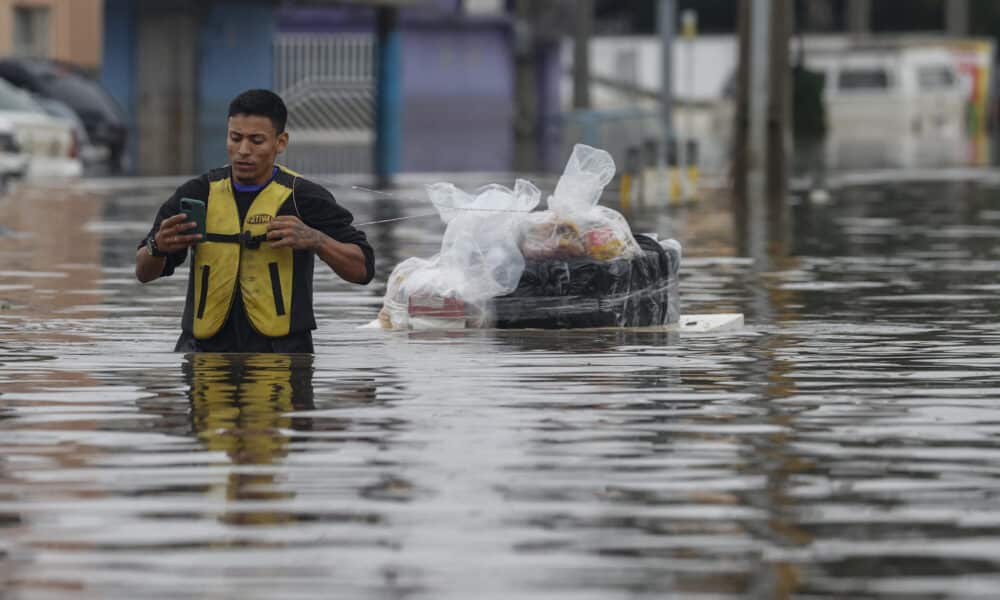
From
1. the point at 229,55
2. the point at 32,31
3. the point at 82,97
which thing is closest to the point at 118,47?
the point at 229,55

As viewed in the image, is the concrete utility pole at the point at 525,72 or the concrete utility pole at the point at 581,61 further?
the concrete utility pole at the point at 525,72

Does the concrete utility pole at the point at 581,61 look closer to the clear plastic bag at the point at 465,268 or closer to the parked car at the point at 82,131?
the parked car at the point at 82,131

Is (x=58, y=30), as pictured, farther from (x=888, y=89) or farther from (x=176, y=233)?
(x=176, y=233)

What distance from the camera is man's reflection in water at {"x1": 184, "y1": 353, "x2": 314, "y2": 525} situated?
26.2 ft

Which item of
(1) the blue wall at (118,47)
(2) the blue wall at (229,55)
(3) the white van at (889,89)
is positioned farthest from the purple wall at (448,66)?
(1) the blue wall at (118,47)

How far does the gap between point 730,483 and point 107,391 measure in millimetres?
3387

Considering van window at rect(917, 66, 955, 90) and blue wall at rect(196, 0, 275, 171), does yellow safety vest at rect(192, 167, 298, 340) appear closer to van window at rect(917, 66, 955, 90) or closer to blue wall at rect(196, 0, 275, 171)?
blue wall at rect(196, 0, 275, 171)

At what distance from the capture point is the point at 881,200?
31.8 metres

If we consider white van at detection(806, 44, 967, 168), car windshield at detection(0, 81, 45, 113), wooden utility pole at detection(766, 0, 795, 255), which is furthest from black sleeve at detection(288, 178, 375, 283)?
white van at detection(806, 44, 967, 168)

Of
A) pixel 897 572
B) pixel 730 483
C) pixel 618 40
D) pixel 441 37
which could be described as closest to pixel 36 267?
pixel 730 483

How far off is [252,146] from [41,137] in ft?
74.3

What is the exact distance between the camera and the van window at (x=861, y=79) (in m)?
79.7

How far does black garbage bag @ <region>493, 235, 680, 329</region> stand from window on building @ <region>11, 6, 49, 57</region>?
37.9 meters

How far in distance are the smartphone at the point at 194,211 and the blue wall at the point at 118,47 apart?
43.5m
